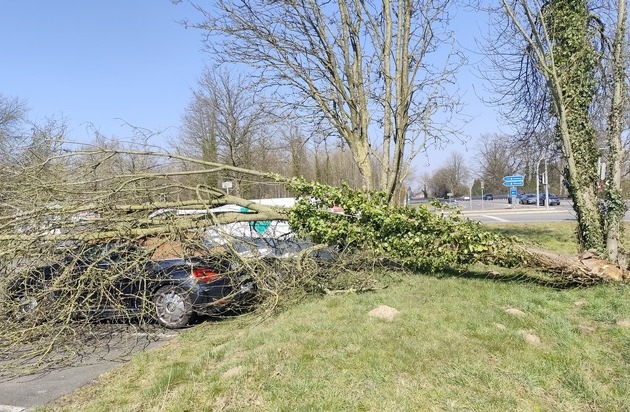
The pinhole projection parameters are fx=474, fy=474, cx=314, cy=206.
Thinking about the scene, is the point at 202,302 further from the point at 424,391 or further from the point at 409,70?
the point at 409,70

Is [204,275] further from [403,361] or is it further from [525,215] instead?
[525,215]

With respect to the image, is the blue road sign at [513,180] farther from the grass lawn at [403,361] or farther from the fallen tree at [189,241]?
the grass lawn at [403,361]

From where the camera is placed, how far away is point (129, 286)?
6395mm

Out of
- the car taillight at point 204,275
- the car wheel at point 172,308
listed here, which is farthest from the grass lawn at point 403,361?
the car taillight at point 204,275

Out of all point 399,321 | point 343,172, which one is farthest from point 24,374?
point 343,172

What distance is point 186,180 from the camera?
26.3ft

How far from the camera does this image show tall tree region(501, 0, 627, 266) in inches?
308

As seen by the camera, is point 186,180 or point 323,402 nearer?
point 323,402

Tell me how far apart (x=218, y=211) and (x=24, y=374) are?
341 centimetres

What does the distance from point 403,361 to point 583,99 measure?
690 centimetres

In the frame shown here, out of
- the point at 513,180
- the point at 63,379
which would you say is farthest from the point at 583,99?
the point at 513,180

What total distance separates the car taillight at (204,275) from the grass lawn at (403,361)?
78cm

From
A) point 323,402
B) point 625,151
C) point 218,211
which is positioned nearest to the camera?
point 323,402

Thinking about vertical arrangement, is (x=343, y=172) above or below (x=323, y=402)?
above
